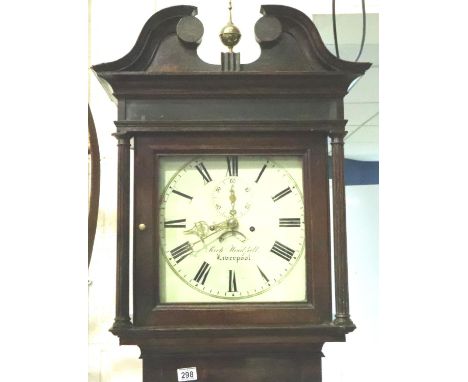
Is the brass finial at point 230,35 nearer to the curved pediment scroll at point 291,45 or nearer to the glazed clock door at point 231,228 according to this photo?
the curved pediment scroll at point 291,45

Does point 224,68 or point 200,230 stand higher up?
point 224,68

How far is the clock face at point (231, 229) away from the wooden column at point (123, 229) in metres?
0.06

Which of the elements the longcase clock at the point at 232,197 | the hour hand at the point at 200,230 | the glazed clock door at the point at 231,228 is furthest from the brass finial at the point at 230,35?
the hour hand at the point at 200,230

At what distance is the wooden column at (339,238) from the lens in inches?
29.8

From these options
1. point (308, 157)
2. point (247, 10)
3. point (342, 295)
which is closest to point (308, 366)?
point (342, 295)

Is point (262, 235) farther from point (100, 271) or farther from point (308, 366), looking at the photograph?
point (100, 271)

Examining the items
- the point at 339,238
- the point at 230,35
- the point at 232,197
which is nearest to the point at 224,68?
the point at 230,35

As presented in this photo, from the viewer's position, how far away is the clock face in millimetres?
776

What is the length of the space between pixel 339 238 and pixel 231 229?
0.17 m

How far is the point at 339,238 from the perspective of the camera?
2.51ft

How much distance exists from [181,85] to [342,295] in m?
0.42

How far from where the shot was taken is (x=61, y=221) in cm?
53

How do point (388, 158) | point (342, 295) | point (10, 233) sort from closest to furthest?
point (10, 233)
point (388, 158)
point (342, 295)

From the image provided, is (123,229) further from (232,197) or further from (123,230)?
(232,197)
